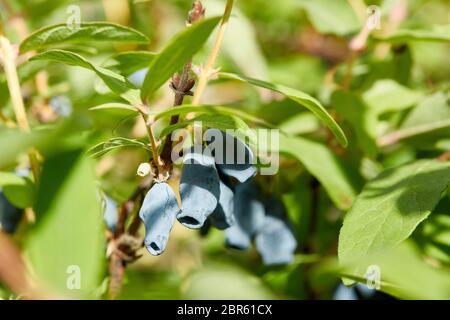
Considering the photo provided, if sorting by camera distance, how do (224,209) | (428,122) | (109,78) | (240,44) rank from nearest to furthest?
(109,78) < (224,209) < (428,122) < (240,44)

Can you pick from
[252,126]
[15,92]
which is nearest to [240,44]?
[252,126]

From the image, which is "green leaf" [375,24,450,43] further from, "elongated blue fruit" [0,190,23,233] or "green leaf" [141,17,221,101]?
"elongated blue fruit" [0,190,23,233]

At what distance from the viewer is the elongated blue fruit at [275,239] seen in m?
1.23

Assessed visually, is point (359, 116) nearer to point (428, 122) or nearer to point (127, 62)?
point (428, 122)

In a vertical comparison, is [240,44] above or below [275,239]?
above

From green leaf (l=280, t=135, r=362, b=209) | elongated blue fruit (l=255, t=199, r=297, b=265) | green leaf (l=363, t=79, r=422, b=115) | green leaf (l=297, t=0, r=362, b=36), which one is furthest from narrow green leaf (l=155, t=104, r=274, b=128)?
green leaf (l=297, t=0, r=362, b=36)

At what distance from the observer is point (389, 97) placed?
54.3 inches

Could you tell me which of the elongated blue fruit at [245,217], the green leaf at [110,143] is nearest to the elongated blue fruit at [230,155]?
the green leaf at [110,143]

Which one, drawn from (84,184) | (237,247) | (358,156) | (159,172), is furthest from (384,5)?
(84,184)

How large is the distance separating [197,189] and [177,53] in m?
0.19

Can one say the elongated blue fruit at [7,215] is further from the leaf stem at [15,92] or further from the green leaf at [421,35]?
the green leaf at [421,35]

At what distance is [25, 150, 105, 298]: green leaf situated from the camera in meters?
0.61

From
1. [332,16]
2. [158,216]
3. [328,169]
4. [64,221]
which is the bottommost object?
[64,221]
